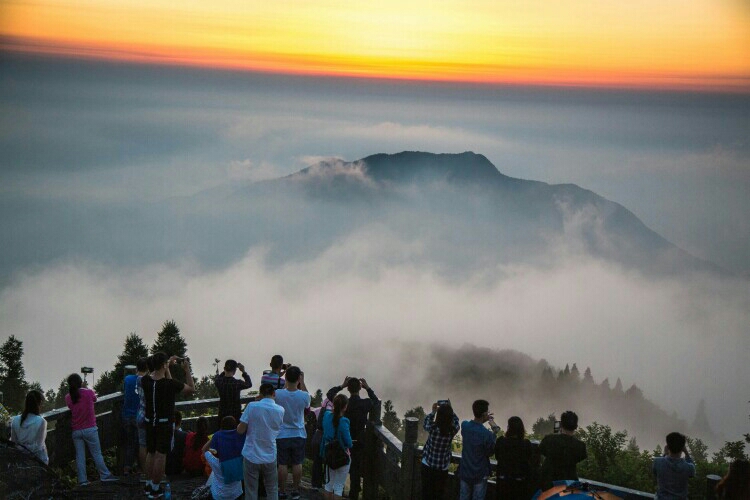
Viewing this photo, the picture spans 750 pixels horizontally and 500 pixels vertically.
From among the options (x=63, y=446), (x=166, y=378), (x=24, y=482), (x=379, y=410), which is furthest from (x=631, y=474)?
(x=24, y=482)

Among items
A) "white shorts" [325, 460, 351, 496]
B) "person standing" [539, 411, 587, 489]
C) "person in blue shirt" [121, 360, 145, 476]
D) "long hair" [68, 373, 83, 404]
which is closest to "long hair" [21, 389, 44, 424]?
"long hair" [68, 373, 83, 404]

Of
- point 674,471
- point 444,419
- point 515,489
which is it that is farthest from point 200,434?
point 674,471

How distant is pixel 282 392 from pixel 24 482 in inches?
150

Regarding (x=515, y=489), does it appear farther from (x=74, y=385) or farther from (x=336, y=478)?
(x=74, y=385)

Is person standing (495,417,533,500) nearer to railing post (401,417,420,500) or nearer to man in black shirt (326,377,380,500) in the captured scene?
railing post (401,417,420,500)

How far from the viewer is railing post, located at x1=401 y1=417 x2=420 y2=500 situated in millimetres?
8477

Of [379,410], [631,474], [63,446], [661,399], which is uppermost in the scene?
[379,410]

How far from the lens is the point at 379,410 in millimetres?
9156

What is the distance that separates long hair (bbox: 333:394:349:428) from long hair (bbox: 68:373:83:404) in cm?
287

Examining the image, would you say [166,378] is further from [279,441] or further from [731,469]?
[731,469]

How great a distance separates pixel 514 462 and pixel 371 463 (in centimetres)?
295

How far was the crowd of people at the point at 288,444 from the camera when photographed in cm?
692

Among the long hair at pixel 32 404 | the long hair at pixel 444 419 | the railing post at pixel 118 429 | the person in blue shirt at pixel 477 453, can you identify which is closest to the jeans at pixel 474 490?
the person in blue shirt at pixel 477 453

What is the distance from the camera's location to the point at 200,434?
9258mm
